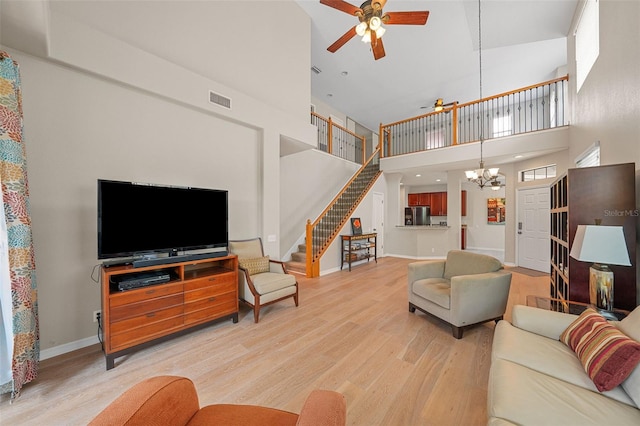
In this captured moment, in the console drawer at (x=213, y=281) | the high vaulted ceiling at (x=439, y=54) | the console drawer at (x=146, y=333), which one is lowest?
the console drawer at (x=146, y=333)

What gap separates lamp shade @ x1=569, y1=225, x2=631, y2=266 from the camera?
72.2 inches

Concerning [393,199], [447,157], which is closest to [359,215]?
[393,199]

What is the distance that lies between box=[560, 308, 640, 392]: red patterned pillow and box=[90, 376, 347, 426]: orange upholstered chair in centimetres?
143

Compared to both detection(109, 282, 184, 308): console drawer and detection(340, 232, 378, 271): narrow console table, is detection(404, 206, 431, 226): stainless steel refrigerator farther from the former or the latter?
detection(109, 282, 184, 308): console drawer

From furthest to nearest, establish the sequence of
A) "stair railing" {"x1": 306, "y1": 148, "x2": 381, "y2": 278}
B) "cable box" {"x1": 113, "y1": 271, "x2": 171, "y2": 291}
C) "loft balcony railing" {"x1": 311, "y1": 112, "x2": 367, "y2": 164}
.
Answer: "loft balcony railing" {"x1": 311, "y1": 112, "x2": 367, "y2": 164}, "stair railing" {"x1": 306, "y1": 148, "x2": 381, "y2": 278}, "cable box" {"x1": 113, "y1": 271, "x2": 171, "y2": 291}

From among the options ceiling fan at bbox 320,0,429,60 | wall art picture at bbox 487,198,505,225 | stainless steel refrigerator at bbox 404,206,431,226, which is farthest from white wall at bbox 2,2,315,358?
wall art picture at bbox 487,198,505,225

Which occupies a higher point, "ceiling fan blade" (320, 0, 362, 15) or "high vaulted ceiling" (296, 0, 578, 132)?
"high vaulted ceiling" (296, 0, 578, 132)

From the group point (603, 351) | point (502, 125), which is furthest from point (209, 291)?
point (502, 125)

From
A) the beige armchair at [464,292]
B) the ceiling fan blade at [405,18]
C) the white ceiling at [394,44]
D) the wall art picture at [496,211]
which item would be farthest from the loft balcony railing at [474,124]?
the beige armchair at [464,292]

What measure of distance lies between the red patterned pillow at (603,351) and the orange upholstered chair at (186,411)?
1425 mm

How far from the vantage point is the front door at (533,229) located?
5.71 metres

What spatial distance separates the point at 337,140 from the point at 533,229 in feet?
18.6

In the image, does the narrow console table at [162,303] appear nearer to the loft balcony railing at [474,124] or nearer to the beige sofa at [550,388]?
the beige sofa at [550,388]

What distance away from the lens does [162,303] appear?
2.45 m
